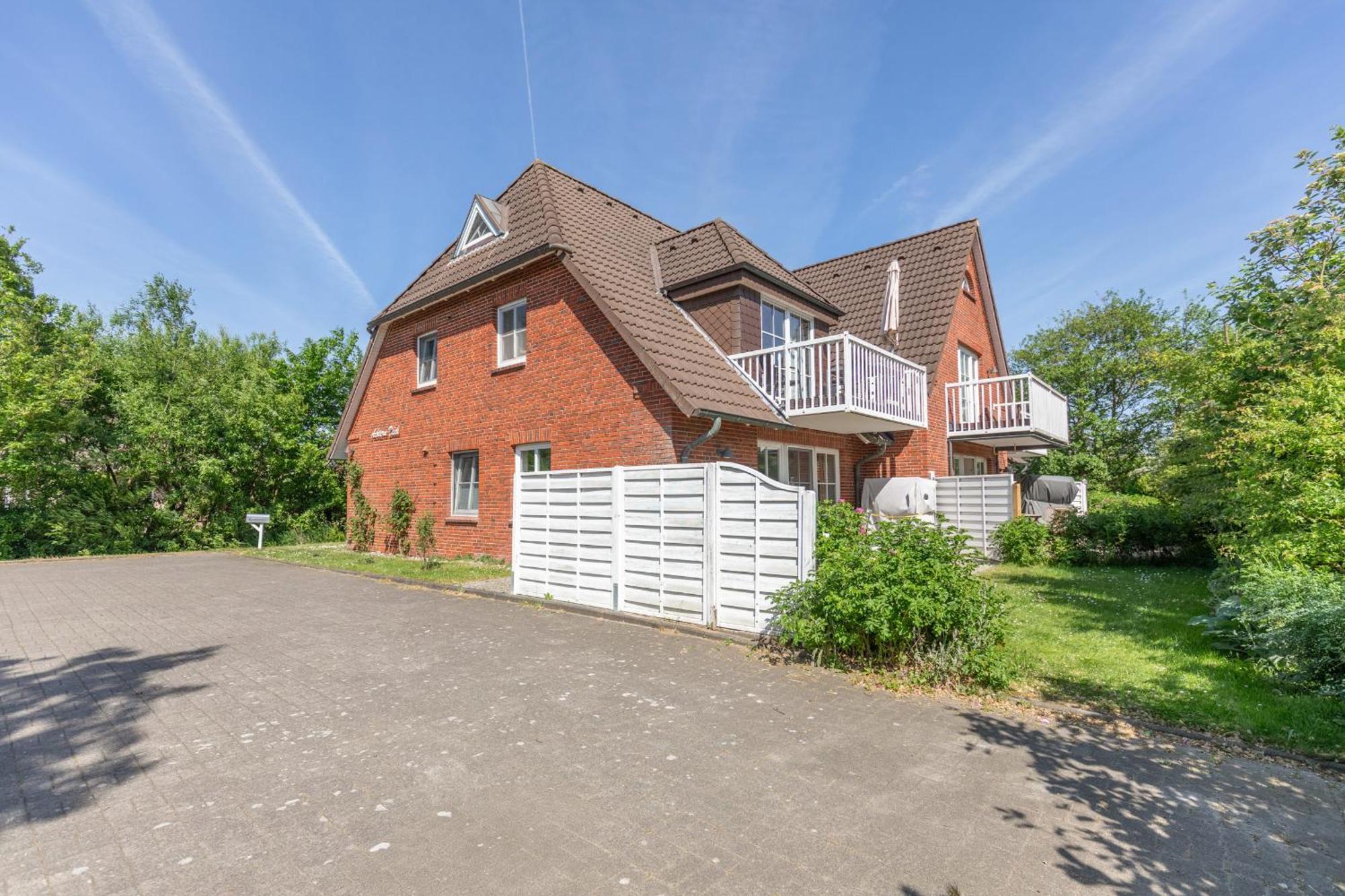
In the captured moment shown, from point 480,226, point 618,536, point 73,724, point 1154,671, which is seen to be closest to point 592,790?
point 73,724

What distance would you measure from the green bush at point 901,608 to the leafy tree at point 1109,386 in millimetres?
25717

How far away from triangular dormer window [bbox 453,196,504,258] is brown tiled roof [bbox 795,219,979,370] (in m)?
8.68

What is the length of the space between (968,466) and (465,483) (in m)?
13.8

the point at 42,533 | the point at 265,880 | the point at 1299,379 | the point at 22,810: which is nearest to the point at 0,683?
the point at 22,810

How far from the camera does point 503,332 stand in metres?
13.2

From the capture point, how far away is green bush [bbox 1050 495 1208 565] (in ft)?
43.4

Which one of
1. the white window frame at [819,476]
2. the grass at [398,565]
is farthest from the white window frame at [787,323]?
the grass at [398,565]

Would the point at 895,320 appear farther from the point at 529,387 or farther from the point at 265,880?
the point at 265,880

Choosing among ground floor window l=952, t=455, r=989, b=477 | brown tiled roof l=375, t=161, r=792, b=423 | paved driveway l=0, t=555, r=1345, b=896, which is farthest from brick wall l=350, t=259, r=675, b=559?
ground floor window l=952, t=455, r=989, b=477

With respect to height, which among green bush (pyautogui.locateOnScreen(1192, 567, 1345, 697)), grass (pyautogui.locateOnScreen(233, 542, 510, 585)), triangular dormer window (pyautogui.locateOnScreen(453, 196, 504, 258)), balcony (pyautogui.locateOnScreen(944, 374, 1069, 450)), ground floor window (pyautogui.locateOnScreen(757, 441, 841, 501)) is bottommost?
grass (pyautogui.locateOnScreen(233, 542, 510, 585))

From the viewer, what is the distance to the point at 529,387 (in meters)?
12.2

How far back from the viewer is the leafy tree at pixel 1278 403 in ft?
19.3

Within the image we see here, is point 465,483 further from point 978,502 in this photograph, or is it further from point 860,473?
point 978,502

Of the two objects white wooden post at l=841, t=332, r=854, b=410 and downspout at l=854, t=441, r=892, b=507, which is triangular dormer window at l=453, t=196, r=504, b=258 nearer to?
white wooden post at l=841, t=332, r=854, b=410
